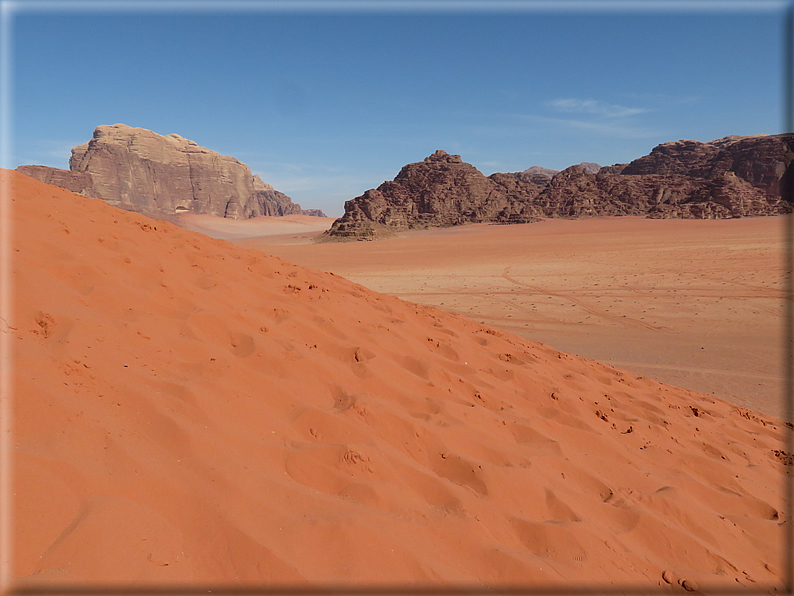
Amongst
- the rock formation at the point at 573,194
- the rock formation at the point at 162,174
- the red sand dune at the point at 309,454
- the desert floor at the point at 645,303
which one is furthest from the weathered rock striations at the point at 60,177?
the red sand dune at the point at 309,454

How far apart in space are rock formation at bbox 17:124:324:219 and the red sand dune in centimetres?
10963

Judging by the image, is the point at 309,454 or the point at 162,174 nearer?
the point at 309,454

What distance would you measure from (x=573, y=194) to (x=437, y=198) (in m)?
23.4

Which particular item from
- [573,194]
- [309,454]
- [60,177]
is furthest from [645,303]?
[60,177]

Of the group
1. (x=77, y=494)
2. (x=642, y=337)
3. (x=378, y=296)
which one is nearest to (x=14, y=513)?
(x=77, y=494)

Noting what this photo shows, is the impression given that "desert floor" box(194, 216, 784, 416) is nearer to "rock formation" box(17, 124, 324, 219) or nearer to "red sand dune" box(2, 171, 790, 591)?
"red sand dune" box(2, 171, 790, 591)

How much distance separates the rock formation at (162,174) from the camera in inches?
4363

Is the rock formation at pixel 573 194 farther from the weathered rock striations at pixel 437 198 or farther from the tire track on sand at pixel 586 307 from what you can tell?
the tire track on sand at pixel 586 307

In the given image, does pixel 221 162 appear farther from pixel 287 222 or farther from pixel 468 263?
pixel 468 263

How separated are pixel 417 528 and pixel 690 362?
8095 mm

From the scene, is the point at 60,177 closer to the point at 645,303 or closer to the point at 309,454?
the point at 645,303

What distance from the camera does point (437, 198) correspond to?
3312 inches

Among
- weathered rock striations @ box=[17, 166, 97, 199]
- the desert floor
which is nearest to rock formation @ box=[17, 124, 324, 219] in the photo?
weathered rock striations @ box=[17, 166, 97, 199]

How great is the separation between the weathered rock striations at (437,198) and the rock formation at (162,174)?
52376 millimetres
